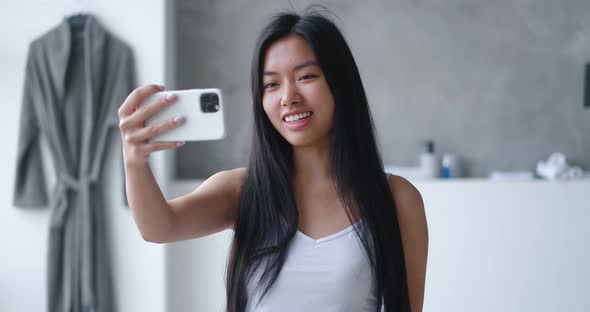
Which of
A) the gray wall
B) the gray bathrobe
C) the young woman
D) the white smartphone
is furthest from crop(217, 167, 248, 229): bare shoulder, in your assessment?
the gray wall

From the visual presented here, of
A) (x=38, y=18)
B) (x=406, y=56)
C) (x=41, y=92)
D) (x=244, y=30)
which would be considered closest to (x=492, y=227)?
(x=406, y=56)

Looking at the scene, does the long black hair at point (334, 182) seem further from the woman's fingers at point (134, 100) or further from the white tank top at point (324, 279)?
the woman's fingers at point (134, 100)

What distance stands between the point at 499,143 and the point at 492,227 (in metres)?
0.44

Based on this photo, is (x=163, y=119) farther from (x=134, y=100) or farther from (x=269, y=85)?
(x=269, y=85)

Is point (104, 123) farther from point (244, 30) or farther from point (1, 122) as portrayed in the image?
point (244, 30)

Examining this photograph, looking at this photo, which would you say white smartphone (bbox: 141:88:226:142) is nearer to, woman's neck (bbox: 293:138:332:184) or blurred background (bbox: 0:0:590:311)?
woman's neck (bbox: 293:138:332:184)

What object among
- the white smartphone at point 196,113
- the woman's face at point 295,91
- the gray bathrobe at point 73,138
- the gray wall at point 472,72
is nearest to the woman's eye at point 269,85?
the woman's face at point 295,91

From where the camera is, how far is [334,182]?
1168mm

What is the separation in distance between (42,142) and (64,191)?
25 centimetres

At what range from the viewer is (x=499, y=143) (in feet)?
9.20

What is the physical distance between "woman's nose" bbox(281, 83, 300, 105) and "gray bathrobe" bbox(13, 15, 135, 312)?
1.66 metres

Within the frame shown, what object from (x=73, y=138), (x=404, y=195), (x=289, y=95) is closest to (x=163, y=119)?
(x=289, y=95)

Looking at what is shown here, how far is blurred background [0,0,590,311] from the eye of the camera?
260 cm

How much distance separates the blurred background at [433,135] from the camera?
8.53 feet
